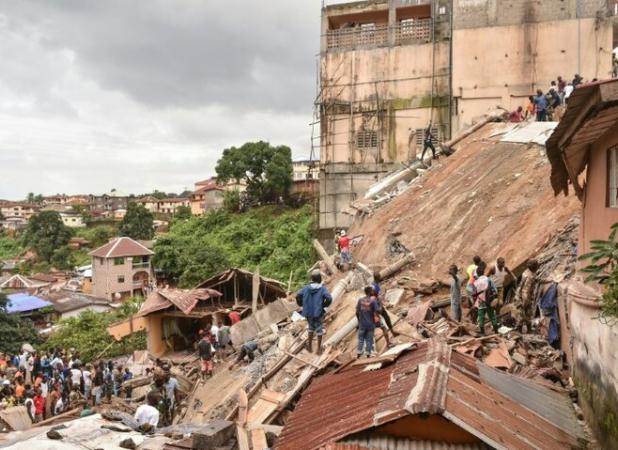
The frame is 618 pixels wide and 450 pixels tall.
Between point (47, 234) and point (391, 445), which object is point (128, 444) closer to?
point (391, 445)

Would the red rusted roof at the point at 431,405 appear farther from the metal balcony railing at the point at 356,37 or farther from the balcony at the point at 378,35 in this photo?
the metal balcony railing at the point at 356,37

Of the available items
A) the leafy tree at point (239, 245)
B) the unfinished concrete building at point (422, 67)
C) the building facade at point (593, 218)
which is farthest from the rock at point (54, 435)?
the leafy tree at point (239, 245)

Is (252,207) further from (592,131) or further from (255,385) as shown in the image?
(592,131)

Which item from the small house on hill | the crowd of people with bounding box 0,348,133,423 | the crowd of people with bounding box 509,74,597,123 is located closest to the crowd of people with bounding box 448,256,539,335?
the crowd of people with bounding box 509,74,597,123

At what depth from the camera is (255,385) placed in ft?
30.2

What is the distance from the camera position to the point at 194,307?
19234 millimetres

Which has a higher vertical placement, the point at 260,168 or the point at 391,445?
the point at 260,168

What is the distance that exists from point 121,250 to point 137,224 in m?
14.2

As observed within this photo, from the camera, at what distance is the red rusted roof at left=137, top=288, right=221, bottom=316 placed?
1853 cm

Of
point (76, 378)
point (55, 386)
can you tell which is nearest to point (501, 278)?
point (76, 378)

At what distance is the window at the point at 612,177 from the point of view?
18.3 ft

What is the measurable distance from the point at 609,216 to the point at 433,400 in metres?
2.74

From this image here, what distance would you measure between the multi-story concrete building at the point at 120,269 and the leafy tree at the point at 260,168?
9.50 m

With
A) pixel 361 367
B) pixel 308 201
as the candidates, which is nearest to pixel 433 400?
pixel 361 367
